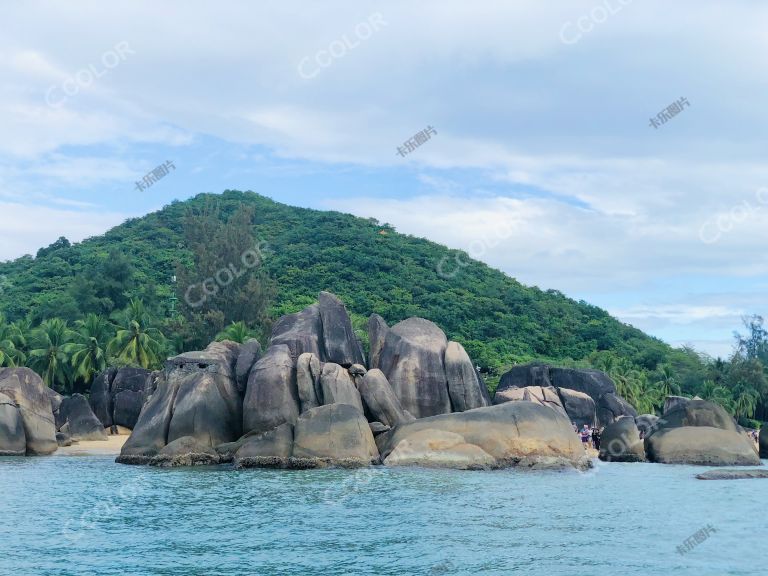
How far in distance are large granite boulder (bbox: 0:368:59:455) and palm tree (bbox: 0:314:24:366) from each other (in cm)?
1443

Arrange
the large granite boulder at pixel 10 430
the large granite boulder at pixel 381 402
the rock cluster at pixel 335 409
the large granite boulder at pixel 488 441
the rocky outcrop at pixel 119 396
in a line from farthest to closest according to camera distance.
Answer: the rocky outcrop at pixel 119 396 < the large granite boulder at pixel 10 430 < the large granite boulder at pixel 381 402 < the rock cluster at pixel 335 409 < the large granite boulder at pixel 488 441

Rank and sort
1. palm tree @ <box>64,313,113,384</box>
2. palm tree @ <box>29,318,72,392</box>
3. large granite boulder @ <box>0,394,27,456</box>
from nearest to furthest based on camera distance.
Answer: large granite boulder @ <box>0,394,27,456</box>
palm tree @ <box>64,313,113,384</box>
palm tree @ <box>29,318,72,392</box>

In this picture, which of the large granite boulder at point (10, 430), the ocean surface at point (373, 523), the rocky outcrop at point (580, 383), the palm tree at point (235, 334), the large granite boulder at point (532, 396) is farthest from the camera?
the palm tree at point (235, 334)

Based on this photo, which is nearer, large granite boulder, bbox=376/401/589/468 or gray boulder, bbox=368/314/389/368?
large granite boulder, bbox=376/401/589/468

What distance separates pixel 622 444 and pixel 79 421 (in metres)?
25.5

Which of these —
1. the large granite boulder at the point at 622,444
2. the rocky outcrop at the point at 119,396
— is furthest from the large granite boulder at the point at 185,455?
the large granite boulder at the point at 622,444

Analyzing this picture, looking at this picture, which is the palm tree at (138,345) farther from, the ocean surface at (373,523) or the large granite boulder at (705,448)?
the large granite boulder at (705,448)

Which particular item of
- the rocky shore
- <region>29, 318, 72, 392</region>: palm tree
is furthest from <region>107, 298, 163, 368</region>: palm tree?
the rocky shore

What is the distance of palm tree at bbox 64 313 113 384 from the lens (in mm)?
49344

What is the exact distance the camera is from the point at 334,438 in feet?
95.9

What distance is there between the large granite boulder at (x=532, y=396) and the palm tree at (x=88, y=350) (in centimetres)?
2365

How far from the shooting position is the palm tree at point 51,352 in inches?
1956

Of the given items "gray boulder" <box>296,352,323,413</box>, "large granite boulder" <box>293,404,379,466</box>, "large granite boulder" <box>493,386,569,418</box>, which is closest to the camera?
"large granite boulder" <box>293,404,379,466</box>

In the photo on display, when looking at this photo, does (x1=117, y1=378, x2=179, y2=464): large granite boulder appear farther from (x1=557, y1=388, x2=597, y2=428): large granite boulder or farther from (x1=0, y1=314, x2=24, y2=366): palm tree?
(x1=557, y1=388, x2=597, y2=428): large granite boulder
